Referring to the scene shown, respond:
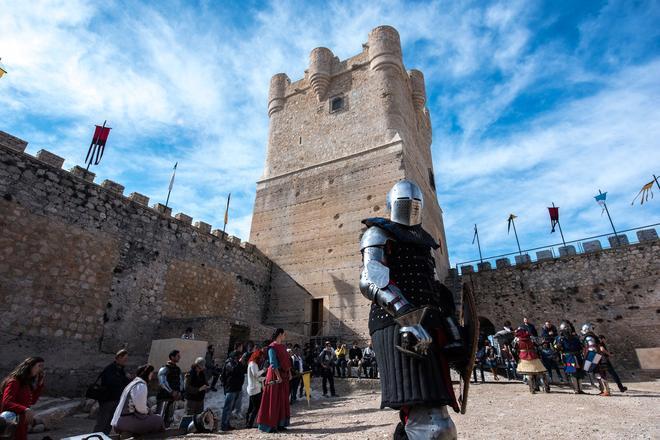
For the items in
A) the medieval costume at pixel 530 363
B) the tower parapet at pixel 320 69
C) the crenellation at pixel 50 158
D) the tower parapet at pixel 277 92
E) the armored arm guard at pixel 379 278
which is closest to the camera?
the armored arm guard at pixel 379 278

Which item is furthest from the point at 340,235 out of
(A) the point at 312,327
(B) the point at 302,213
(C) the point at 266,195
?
(C) the point at 266,195

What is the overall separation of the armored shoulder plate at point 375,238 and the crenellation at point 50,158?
34.1 ft

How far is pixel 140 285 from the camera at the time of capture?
10.9m

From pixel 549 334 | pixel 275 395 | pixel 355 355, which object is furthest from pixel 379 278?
pixel 355 355

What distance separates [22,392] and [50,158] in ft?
26.5

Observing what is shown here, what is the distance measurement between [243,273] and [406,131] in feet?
32.5

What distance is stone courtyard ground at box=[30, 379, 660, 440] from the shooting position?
402cm

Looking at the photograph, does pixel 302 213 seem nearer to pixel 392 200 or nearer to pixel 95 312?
pixel 95 312

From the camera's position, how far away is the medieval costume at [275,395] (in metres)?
4.93

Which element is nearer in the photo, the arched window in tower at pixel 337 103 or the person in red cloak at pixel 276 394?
the person in red cloak at pixel 276 394

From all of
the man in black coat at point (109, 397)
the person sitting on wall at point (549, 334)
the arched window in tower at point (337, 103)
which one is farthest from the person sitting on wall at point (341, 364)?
the arched window in tower at point (337, 103)

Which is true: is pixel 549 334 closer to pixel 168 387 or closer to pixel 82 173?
pixel 168 387

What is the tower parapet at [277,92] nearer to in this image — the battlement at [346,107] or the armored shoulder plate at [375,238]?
the battlement at [346,107]

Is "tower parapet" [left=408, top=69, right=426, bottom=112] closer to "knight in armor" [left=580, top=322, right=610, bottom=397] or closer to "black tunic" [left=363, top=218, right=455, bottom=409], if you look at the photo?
"knight in armor" [left=580, top=322, right=610, bottom=397]
